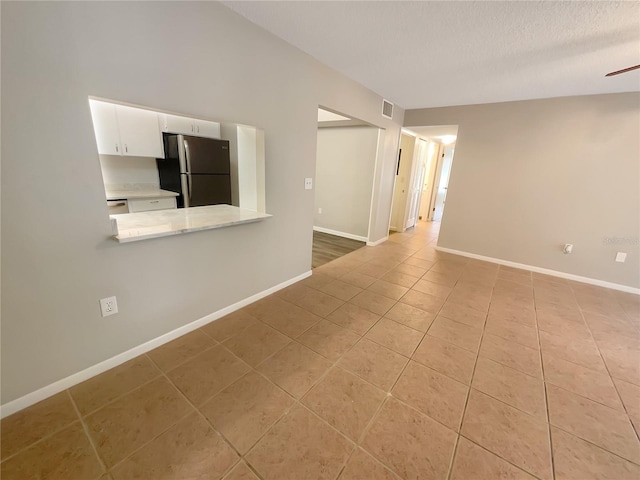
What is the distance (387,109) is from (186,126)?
2.95 m

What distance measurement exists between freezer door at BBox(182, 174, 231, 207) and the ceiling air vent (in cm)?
252

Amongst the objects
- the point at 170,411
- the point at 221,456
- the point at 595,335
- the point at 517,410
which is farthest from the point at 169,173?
the point at 595,335

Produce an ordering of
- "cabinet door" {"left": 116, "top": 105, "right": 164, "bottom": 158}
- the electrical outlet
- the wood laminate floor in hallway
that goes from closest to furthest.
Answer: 1. the electrical outlet
2. "cabinet door" {"left": 116, "top": 105, "right": 164, "bottom": 158}
3. the wood laminate floor in hallway

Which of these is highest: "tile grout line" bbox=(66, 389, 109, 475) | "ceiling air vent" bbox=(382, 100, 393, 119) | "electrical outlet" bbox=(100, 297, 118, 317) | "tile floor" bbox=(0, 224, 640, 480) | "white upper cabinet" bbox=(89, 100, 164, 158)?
"ceiling air vent" bbox=(382, 100, 393, 119)

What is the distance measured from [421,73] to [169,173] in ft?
10.7

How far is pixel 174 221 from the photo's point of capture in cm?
200

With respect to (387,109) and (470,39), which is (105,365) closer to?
(470,39)

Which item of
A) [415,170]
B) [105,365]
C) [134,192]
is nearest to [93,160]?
[105,365]

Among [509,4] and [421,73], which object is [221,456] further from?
[421,73]

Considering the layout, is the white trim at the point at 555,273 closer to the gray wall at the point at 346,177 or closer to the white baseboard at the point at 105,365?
the gray wall at the point at 346,177

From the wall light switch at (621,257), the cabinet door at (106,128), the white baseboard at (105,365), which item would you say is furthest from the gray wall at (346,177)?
the wall light switch at (621,257)

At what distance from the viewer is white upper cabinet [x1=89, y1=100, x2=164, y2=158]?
2861mm

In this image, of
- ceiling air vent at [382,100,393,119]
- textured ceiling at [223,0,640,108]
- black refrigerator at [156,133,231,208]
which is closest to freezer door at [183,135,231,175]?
black refrigerator at [156,133,231,208]

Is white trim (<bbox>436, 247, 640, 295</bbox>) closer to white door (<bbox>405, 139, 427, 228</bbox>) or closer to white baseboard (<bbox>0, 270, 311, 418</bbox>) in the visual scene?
white door (<bbox>405, 139, 427, 228</bbox>)
